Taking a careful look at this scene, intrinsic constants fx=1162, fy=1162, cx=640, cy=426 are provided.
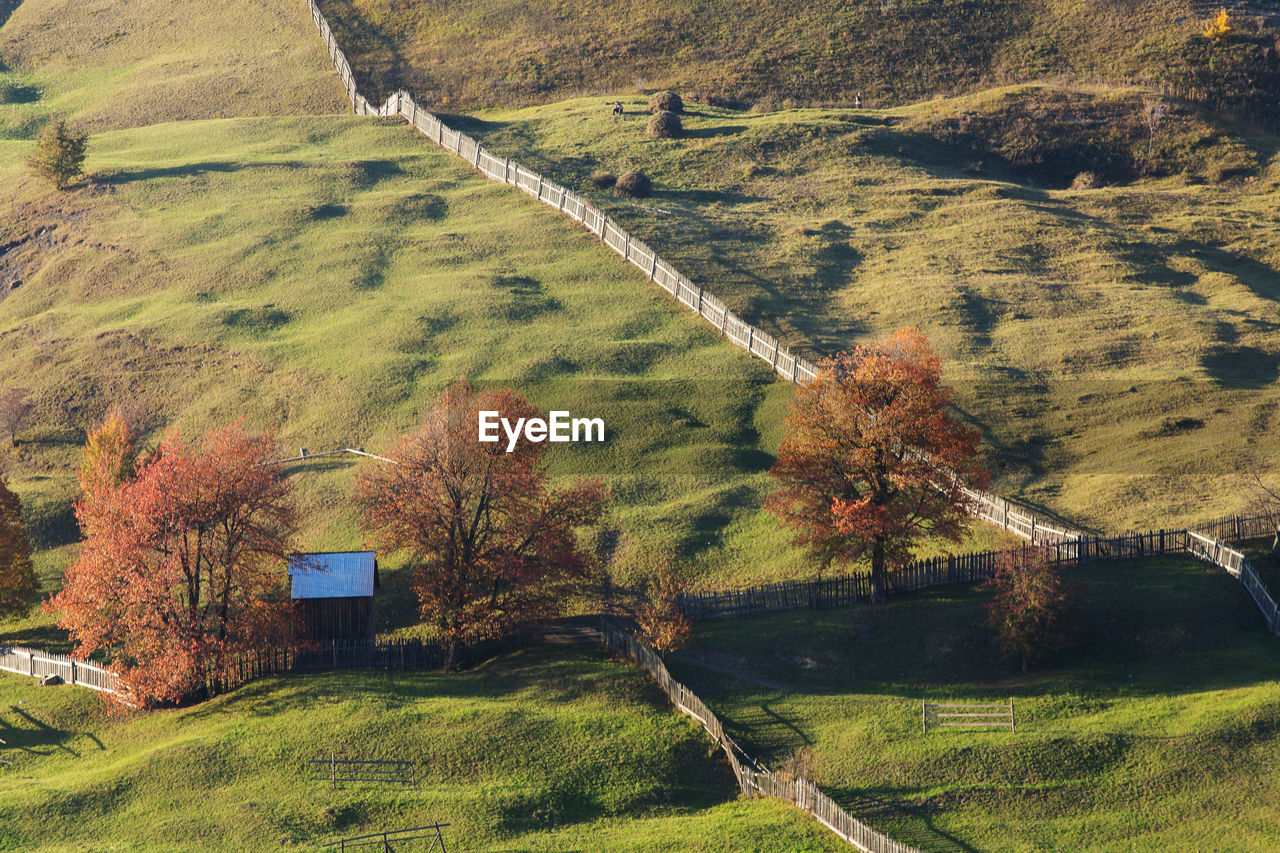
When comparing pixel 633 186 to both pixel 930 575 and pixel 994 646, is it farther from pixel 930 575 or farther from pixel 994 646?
pixel 994 646

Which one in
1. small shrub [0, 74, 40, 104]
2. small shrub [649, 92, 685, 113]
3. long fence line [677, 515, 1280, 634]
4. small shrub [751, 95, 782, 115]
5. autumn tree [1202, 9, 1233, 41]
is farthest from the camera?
small shrub [0, 74, 40, 104]

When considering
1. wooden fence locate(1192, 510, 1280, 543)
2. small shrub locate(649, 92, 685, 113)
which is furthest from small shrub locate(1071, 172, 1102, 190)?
wooden fence locate(1192, 510, 1280, 543)

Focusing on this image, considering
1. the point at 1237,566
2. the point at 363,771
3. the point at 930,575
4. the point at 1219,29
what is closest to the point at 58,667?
the point at 363,771

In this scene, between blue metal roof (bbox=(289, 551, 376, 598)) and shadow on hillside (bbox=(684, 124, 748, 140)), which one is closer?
blue metal roof (bbox=(289, 551, 376, 598))

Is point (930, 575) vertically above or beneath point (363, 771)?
above

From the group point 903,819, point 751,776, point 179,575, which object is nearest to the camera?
point 903,819

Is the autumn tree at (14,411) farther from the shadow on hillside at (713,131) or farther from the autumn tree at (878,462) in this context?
the shadow on hillside at (713,131)

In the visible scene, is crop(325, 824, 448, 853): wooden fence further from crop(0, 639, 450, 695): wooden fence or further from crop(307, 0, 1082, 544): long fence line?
crop(307, 0, 1082, 544): long fence line
